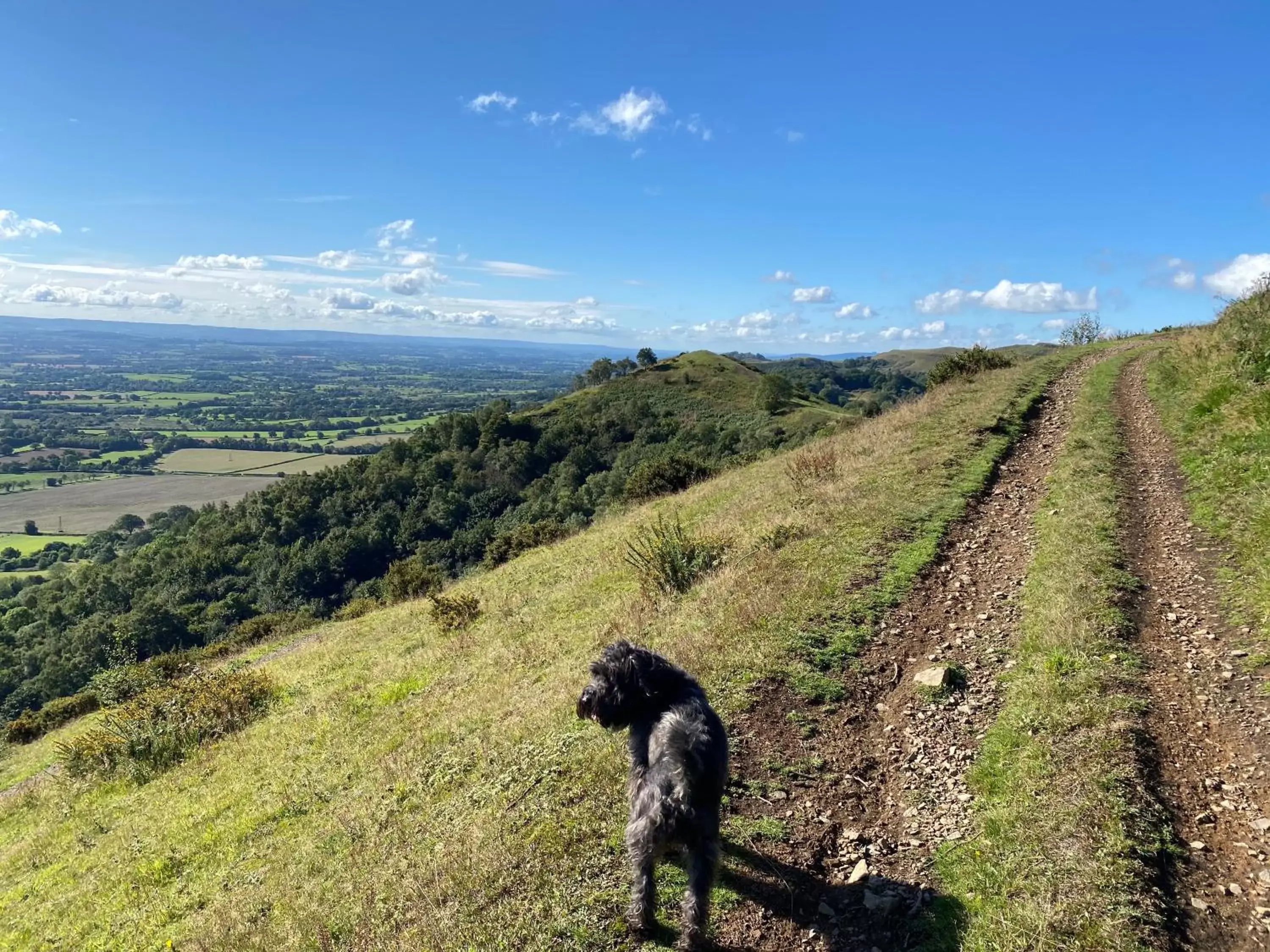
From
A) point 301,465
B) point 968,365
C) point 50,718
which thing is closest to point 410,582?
point 50,718

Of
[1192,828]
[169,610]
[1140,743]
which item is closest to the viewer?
[1192,828]

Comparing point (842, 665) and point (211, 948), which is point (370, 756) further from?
point (842, 665)

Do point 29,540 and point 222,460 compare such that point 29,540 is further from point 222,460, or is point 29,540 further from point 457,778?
point 457,778

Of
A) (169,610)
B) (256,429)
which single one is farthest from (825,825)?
(256,429)

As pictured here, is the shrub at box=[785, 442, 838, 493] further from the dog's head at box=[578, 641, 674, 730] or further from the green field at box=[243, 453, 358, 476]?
the green field at box=[243, 453, 358, 476]

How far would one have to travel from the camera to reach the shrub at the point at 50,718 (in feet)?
74.1

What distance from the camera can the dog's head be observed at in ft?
15.5

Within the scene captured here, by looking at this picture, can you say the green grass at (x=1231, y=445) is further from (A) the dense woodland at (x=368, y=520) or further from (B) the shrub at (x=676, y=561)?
(A) the dense woodland at (x=368, y=520)

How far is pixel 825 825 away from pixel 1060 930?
5.59 feet

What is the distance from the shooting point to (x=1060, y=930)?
373 cm

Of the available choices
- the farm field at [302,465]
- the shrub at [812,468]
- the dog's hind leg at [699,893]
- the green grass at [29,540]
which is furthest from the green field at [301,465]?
the dog's hind leg at [699,893]

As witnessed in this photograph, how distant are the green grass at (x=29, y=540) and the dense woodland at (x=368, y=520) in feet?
18.5

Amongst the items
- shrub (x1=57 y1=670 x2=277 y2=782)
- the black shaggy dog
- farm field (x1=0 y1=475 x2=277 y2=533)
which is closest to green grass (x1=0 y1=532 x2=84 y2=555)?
farm field (x1=0 y1=475 x2=277 y2=533)

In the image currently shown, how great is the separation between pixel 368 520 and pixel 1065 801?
65149 millimetres
